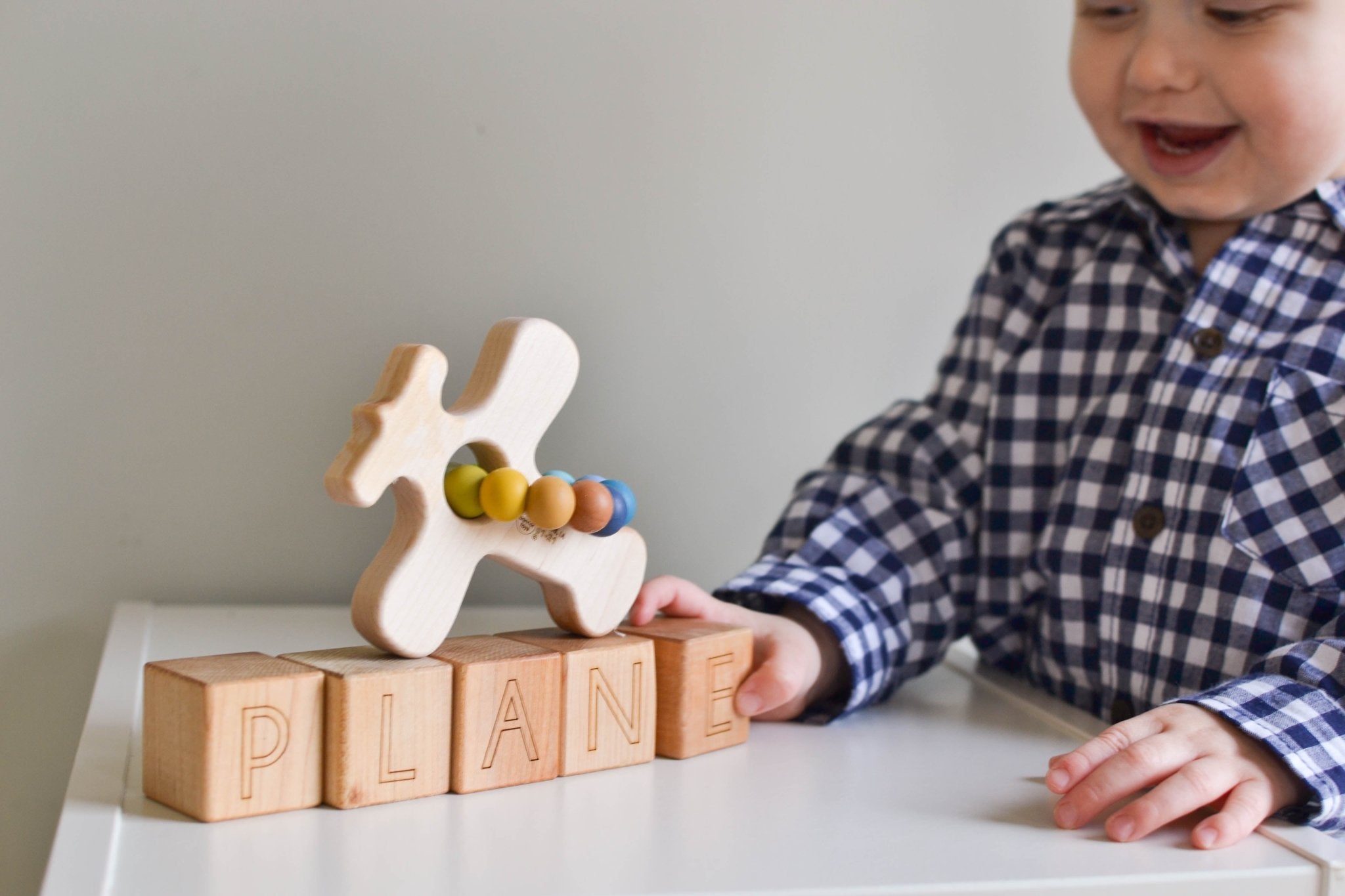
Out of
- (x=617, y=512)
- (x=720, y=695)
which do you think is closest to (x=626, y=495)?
(x=617, y=512)

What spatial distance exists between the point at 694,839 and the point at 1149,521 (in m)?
0.40

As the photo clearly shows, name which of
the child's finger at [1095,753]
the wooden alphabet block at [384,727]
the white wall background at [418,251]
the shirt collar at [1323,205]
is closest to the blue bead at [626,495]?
the wooden alphabet block at [384,727]

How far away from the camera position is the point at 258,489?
0.90 m

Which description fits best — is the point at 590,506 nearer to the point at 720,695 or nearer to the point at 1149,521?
the point at 720,695

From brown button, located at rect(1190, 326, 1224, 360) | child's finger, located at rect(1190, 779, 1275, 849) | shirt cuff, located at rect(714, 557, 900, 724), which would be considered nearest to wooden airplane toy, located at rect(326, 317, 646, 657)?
shirt cuff, located at rect(714, 557, 900, 724)

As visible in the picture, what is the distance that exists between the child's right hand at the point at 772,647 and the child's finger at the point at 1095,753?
0.49 feet

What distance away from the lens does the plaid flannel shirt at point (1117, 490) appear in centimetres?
72

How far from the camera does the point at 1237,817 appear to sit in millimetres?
543

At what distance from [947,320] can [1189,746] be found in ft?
1.76

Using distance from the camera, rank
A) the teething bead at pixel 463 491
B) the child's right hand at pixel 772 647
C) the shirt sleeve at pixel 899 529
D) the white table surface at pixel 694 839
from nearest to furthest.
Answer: the white table surface at pixel 694 839 → the teething bead at pixel 463 491 → the child's right hand at pixel 772 647 → the shirt sleeve at pixel 899 529

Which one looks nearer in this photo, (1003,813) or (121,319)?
(1003,813)

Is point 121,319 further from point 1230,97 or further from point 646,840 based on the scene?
point 1230,97

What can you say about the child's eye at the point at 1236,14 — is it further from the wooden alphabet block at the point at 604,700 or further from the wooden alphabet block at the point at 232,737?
the wooden alphabet block at the point at 232,737

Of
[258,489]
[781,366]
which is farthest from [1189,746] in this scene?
[258,489]
